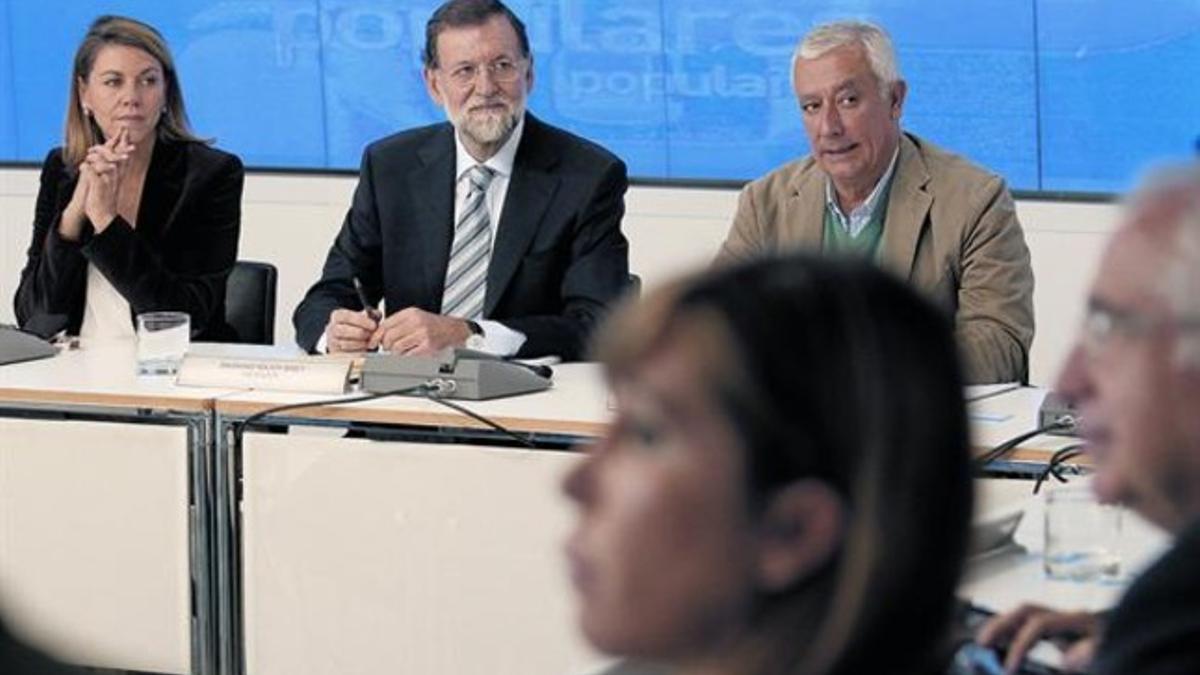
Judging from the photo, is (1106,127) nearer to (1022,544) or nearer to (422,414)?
(422,414)

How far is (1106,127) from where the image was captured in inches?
241

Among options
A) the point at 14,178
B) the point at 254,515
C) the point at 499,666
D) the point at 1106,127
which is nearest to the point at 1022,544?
the point at 499,666

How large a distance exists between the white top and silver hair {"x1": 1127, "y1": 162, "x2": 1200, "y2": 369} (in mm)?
3824

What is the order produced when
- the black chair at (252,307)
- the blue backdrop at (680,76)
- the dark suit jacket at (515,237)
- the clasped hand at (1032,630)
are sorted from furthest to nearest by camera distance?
the blue backdrop at (680,76), the black chair at (252,307), the dark suit jacket at (515,237), the clasped hand at (1032,630)

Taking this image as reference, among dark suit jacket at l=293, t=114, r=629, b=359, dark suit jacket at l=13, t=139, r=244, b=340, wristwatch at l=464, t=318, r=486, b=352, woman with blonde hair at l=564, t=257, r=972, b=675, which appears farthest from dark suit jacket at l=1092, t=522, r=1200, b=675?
dark suit jacket at l=13, t=139, r=244, b=340

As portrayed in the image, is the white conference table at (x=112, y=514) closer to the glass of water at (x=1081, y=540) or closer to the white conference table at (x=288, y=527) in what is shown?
the white conference table at (x=288, y=527)

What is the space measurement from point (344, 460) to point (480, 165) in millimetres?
922

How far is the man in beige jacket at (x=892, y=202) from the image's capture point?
424cm

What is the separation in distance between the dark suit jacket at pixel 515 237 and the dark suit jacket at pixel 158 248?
31 centimetres

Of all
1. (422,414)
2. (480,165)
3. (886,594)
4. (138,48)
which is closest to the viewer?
(886,594)

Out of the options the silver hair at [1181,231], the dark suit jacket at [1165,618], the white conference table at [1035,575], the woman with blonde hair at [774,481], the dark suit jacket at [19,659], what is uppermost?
the silver hair at [1181,231]

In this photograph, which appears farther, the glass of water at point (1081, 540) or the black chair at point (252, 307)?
the black chair at point (252, 307)

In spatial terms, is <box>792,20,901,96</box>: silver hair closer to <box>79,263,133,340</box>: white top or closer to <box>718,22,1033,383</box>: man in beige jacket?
<box>718,22,1033,383</box>: man in beige jacket

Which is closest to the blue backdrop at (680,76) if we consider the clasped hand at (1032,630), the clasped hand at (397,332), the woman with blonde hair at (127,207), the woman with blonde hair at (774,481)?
the woman with blonde hair at (127,207)
